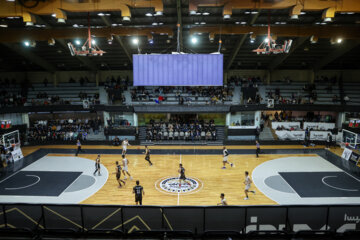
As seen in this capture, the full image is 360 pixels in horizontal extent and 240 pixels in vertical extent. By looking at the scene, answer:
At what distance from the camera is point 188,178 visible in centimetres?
1463

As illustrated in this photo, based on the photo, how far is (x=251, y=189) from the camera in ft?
42.9

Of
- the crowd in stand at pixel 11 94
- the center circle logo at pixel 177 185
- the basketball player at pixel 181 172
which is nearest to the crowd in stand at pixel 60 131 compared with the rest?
the crowd in stand at pixel 11 94

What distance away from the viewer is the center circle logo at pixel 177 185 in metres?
12.8

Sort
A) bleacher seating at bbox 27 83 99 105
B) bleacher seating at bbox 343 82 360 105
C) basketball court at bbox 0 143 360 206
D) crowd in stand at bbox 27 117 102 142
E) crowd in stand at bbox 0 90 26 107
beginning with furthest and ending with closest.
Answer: bleacher seating at bbox 27 83 99 105, bleacher seating at bbox 343 82 360 105, crowd in stand at bbox 0 90 26 107, crowd in stand at bbox 27 117 102 142, basketball court at bbox 0 143 360 206

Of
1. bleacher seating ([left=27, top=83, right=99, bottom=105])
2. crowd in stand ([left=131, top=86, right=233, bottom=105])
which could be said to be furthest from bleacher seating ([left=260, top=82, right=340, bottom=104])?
bleacher seating ([left=27, top=83, right=99, bottom=105])

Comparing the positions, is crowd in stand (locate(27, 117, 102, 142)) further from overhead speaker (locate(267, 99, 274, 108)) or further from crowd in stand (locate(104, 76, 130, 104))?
overhead speaker (locate(267, 99, 274, 108))

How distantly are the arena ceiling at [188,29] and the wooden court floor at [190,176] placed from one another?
6956 mm

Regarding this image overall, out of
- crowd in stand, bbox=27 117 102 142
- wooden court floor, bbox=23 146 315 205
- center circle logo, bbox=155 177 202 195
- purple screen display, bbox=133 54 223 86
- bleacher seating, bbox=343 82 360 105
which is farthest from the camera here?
bleacher seating, bbox=343 82 360 105

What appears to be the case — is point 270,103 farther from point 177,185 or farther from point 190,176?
point 177,185

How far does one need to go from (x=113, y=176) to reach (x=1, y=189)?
5.62 meters

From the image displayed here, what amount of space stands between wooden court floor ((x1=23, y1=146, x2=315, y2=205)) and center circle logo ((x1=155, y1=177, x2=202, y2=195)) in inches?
9.3

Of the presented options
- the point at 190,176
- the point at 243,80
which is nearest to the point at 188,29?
the point at 190,176

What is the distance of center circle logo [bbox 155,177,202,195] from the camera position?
506 inches

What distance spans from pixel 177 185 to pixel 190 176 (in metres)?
1.56
